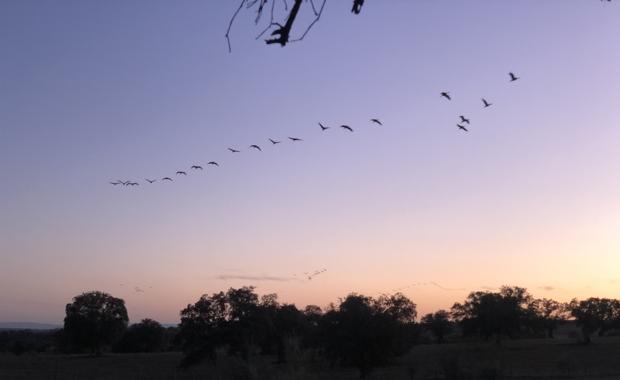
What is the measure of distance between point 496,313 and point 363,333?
168ft

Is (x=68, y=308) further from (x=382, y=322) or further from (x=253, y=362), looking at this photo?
(x=253, y=362)

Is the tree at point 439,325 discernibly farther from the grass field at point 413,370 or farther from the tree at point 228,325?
the tree at point 228,325

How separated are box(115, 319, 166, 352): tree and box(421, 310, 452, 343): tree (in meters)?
49.2

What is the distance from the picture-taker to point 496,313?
309ft

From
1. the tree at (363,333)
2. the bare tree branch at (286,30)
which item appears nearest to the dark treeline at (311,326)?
the tree at (363,333)

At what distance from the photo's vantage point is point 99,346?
9088cm

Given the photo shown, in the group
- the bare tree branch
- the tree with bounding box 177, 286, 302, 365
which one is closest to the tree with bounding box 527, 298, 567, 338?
the tree with bounding box 177, 286, 302, 365

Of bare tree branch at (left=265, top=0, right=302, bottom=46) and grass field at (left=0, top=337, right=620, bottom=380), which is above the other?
bare tree branch at (left=265, top=0, right=302, bottom=46)

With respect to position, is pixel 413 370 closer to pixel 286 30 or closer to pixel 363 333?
pixel 363 333

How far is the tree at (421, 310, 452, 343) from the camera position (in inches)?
4795

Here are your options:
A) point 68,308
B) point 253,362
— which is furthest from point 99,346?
point 253,362

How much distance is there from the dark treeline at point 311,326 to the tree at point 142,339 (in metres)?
0.17

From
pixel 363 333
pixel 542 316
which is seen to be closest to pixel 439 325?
pixel 542 316

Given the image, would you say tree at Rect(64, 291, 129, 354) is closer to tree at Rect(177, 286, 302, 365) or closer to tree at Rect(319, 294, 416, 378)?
tree at Rect(177, 286, 302, 365)
